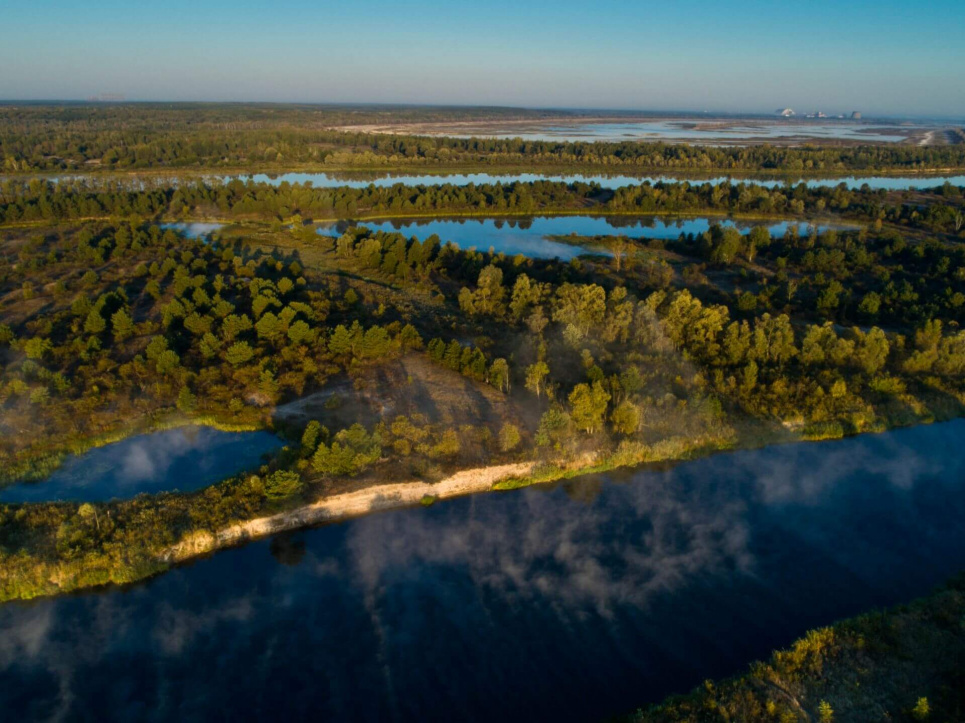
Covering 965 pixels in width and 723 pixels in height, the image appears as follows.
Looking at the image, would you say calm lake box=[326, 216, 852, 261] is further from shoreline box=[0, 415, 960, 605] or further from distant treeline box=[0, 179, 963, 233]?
shoreline box=[0, 415, 960, 605]

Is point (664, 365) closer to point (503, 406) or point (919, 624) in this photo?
point (503, 406)

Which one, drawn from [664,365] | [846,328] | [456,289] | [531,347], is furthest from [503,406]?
[846,328]

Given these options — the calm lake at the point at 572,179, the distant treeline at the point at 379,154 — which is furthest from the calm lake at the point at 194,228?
the distant treeline at the point at 379,154

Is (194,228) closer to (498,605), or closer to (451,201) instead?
(451,201)

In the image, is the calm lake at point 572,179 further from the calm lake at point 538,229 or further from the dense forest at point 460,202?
the calm lake at point 538,229

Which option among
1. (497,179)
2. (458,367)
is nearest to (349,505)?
(458,367)

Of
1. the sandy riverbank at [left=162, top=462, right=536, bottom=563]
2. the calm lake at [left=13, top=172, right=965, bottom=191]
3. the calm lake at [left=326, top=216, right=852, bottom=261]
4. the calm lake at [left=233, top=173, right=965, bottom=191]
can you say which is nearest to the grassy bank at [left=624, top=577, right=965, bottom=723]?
the sandy riverbank at [left=162, top=462, right=536, bottom=563]
